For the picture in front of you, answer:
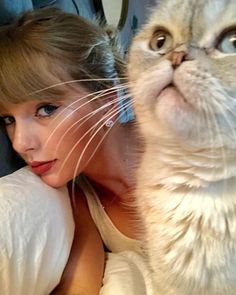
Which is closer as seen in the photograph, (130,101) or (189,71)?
(189,71)

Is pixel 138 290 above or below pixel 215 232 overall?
below

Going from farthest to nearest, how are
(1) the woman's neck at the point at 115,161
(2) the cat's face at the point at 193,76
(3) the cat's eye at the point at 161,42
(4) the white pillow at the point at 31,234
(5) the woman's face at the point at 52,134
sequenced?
(1) the woman's neck at the point at 115,161 → (5) the woman's face at the point at 52,134 → (4) the white pillow at the point at 31,234 → (3) the cat's eye at the point at 161,42 → (2) the cat's face at the point at 193,76

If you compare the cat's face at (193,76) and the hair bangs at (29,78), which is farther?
the hair bangs at (29,78)

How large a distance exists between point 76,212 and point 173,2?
2.06 ft

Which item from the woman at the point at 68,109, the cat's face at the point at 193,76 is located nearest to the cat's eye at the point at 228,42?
the cat's face at the point at 193,76

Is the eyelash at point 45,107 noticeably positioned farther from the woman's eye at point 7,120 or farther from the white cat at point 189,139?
the white cat at point 189,139

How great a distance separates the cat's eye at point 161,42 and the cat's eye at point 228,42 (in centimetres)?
10

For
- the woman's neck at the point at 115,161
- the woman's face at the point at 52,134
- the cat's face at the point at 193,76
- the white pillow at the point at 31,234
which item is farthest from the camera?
the woman's neck at the point at 115,161

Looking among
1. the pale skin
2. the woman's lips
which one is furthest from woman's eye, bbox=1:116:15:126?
the woman's lips

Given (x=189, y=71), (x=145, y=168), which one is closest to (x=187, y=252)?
(x=145, y=168)

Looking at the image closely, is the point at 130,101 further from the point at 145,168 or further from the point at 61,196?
the point at 61,196

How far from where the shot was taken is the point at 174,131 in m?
0.79

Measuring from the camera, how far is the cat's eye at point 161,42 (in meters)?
0.83

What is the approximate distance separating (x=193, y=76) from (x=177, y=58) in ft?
0.13
